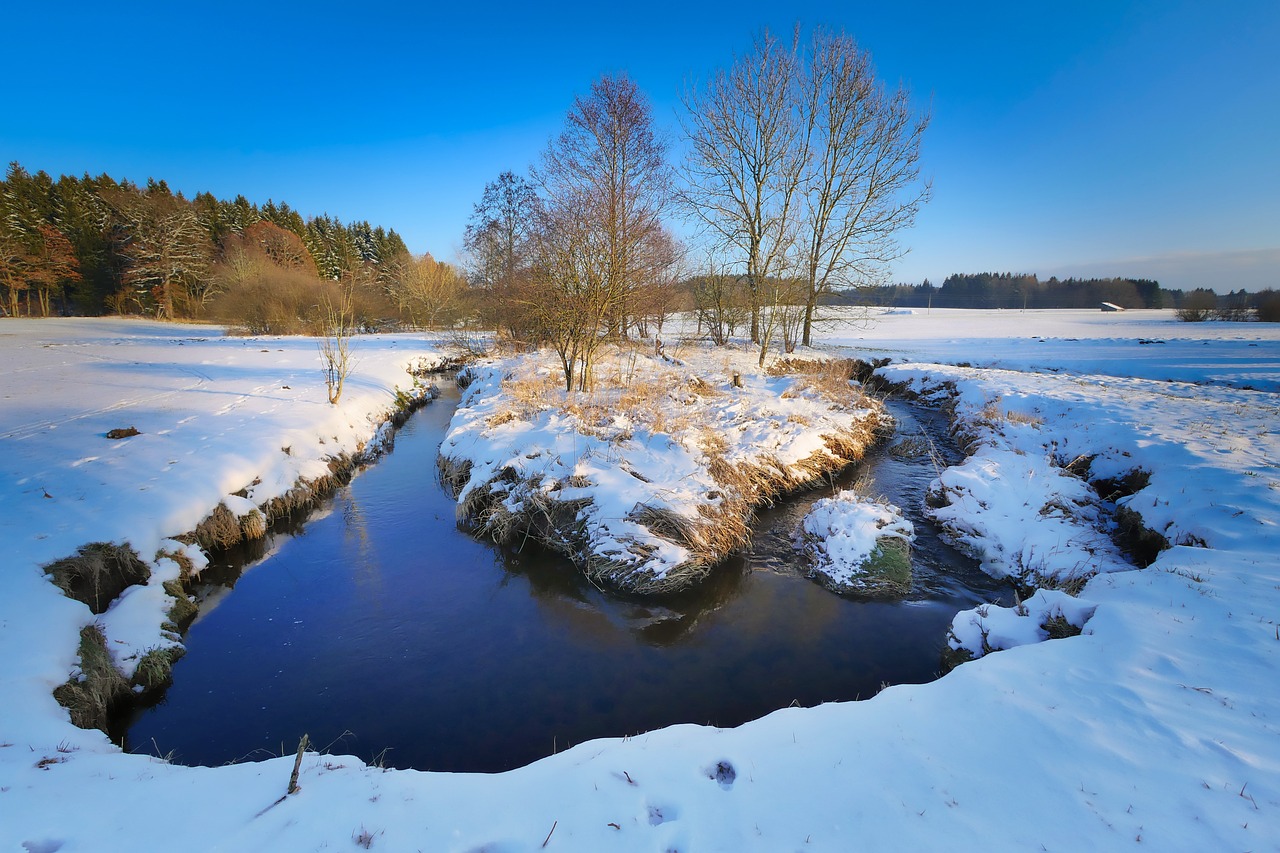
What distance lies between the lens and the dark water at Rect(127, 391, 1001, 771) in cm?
430

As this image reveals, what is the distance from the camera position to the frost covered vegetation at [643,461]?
22.3ft

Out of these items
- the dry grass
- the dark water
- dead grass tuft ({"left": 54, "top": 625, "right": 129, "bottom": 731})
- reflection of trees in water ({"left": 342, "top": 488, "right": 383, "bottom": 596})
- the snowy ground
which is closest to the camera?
the snowy ground

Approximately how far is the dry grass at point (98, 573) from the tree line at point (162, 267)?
30.0 m

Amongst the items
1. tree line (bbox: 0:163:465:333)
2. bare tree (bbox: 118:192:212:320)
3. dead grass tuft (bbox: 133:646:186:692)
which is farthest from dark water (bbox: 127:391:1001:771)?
bare tree (bbox: 118:192:212:320)

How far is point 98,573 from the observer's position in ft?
16.8

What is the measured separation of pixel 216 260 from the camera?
134 ft

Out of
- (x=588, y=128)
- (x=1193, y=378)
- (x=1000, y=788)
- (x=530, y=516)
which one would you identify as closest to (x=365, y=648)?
(x=530, y=516)

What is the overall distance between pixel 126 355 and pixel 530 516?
2048cm

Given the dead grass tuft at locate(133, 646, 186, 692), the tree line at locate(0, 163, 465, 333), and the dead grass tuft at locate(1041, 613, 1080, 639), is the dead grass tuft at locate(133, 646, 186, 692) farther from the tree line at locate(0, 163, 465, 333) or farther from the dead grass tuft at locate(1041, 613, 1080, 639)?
the tree line at locate(0, 163, 465, 333)

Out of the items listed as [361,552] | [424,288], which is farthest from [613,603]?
[424,288]

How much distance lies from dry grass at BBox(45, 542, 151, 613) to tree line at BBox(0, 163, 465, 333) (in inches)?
1182

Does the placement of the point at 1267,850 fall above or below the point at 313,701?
above

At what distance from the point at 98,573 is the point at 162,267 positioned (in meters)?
45.2

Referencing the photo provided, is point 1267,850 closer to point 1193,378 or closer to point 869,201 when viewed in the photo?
point 869,201
